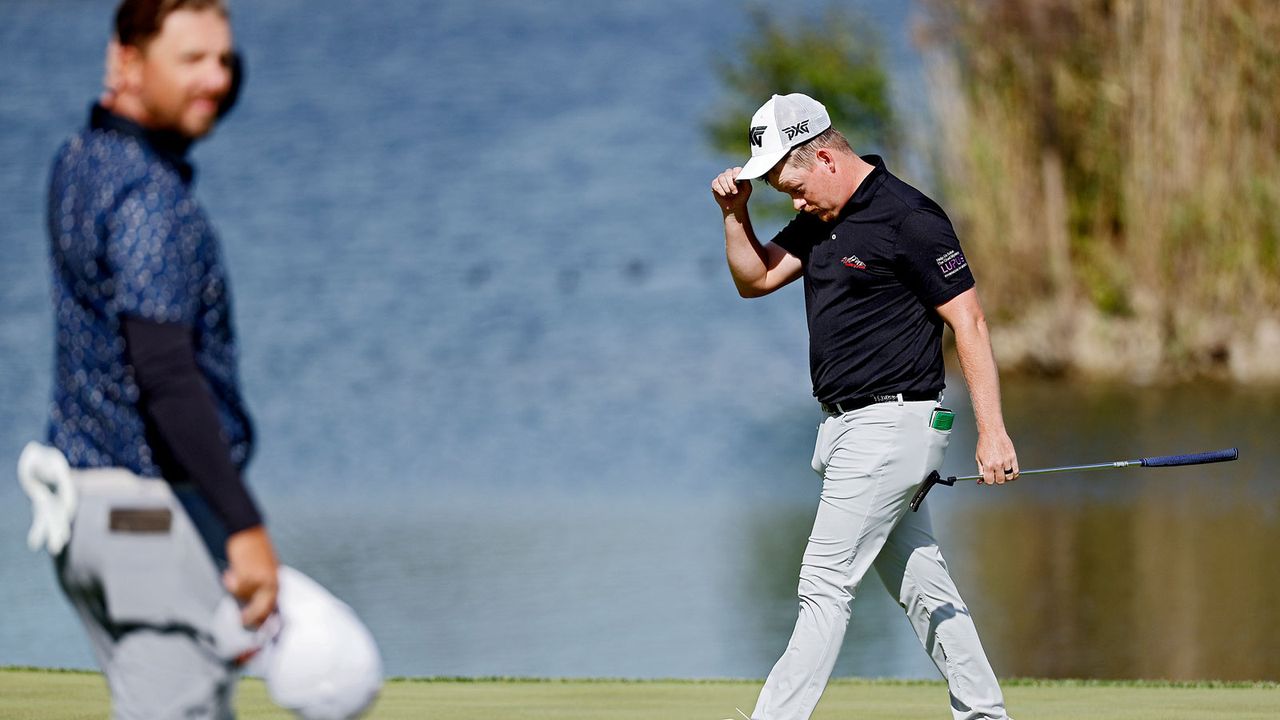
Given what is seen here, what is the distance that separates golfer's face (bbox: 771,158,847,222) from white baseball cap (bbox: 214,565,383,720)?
1989mm

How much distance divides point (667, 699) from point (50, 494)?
3217 millimetres

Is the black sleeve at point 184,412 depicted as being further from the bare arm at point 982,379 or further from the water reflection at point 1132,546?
the water reflection at point 1132,546

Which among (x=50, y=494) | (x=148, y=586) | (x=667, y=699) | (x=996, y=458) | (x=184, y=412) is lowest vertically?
(x=667, y=699)

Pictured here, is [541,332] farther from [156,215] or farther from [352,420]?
[156,215]

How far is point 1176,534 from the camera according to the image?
13031mm

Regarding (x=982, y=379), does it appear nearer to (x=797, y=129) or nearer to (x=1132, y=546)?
(x=797, y=129)

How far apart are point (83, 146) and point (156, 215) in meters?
0.18

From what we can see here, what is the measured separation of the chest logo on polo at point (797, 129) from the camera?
4.38 metres

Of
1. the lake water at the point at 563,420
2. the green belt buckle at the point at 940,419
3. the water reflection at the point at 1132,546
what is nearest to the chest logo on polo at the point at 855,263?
the green belt buckle at the point at 940,419

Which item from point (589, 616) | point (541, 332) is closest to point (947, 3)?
point (541, 332)

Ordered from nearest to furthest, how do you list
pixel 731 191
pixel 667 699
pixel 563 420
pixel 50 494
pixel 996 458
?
pixel 50 494
pixel 996 458
pixel 731 191
pixel 667 699
pixel 563 420

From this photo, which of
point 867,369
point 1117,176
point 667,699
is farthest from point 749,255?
point 1117,176

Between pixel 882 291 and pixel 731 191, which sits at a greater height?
pixel 731 191

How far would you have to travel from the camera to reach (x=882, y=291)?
4395 millimetres
